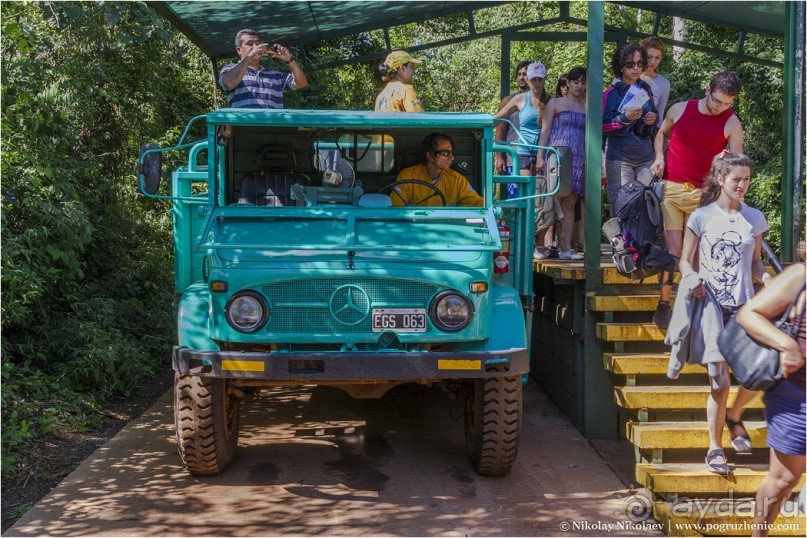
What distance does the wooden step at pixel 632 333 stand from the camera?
21.0 ft

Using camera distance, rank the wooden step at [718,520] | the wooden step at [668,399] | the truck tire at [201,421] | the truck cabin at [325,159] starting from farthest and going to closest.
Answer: the truck cabin at [325,159] < the wooden step at [668,399] < the truck tire at [201,421] < the wooden step at [718,520]

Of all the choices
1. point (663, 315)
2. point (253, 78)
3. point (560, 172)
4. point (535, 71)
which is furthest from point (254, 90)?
point (663, 315)

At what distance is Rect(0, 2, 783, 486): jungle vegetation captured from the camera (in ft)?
23.4

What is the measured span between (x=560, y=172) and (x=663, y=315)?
124 cm

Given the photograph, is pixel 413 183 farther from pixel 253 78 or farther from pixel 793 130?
pixel 793 130

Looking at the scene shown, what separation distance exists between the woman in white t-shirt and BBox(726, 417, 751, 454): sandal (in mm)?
167

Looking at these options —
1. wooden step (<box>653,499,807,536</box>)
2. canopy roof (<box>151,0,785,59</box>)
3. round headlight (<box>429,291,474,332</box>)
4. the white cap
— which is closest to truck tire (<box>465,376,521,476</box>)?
round headlight (<box>429,291,474,332</box>)

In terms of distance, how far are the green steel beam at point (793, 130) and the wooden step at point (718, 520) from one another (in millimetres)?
3005

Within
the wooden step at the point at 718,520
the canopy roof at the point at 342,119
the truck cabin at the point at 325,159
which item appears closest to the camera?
the wooden step at the point at 718,520

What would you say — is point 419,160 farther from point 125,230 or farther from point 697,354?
point 125,230

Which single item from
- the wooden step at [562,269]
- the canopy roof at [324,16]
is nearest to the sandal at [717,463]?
the wooden step at [562,269]

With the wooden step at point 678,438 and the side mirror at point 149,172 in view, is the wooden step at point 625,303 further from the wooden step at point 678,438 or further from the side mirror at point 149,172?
the side mirror at point 149,172

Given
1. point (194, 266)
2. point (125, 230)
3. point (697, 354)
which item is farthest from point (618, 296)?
point (125, 230)

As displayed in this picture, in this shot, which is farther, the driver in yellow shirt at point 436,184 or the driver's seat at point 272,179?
the driver's seat at point 272,179
